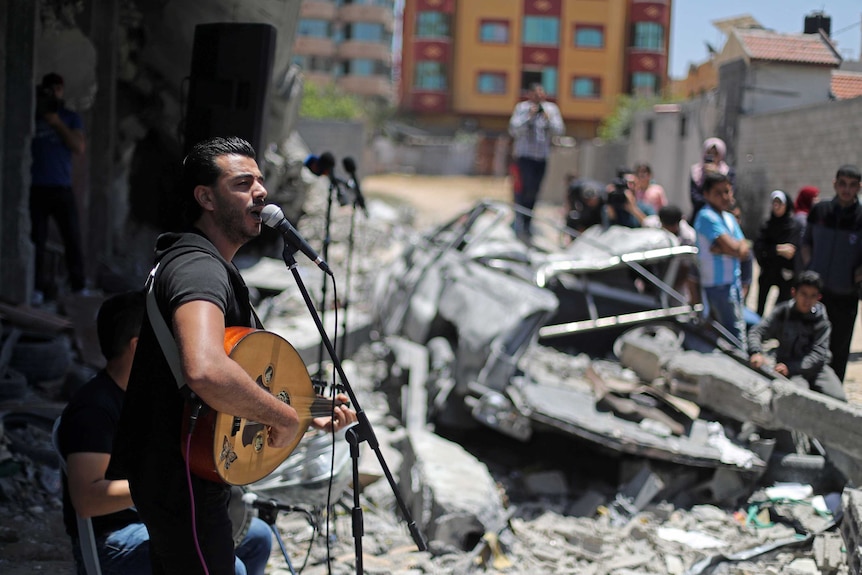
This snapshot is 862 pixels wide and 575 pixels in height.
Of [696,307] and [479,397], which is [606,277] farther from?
[479,397]

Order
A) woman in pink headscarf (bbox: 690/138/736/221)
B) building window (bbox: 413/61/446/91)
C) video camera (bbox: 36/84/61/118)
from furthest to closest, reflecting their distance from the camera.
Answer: building window (bbox: 413/61/446/91), woman in pink headscarf (bbox: 690/138/736/221), video camera (bbox: 36/84/61/118)

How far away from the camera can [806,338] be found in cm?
573

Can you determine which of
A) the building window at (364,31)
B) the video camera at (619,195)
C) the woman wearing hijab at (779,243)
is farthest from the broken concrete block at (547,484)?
the building window at (364,31)

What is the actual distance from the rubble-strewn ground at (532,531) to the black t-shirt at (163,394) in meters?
1.41

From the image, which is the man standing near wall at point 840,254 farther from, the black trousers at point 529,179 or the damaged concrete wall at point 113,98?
the black trousers at point 529,179

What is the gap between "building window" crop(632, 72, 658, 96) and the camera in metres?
47.7

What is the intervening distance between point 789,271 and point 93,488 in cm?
579

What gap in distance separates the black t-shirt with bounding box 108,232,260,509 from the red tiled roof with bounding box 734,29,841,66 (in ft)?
18.3

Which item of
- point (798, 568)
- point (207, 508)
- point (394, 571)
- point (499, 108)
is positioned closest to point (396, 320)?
point (394, 571)

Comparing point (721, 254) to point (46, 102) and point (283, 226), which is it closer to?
point (283, 226)

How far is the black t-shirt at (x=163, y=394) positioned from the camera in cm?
229

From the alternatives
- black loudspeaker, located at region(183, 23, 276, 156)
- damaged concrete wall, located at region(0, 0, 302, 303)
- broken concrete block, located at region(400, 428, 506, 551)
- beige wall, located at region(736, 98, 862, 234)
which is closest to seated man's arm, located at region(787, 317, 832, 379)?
broken concrete block, located at region(400, 428, 506, 551)

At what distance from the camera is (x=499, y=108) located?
47.5 m

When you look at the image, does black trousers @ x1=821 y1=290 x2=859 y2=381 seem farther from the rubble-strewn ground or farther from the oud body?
the oud body
